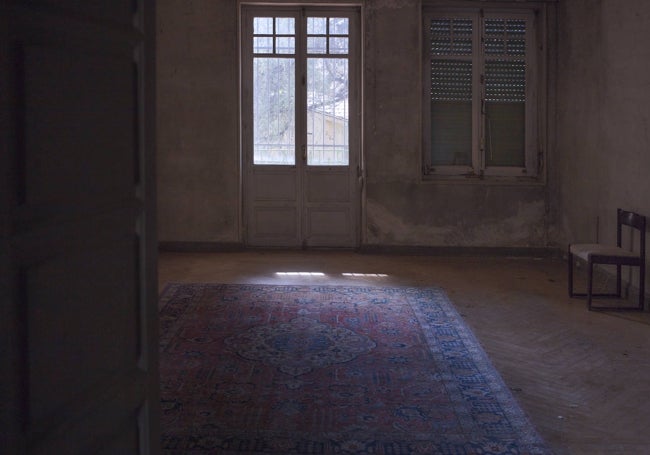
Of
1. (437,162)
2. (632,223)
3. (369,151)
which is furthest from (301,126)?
(632,223)

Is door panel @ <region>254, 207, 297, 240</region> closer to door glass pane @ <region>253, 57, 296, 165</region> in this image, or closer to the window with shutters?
door glass pane @ <region>253, 57, 296, 165</region>

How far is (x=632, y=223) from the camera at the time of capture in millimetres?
6465

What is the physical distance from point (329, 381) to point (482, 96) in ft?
18.9

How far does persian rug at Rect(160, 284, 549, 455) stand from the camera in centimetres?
349

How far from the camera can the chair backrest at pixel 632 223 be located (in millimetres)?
6242

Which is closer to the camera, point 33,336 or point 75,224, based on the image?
point 33,336

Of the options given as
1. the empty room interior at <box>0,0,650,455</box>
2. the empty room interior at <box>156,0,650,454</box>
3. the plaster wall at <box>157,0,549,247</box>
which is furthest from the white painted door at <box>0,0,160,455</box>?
the plaster wall at <box>157,0,549,247</box>

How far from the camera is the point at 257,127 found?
929 cm

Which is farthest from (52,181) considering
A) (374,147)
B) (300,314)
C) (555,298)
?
(374,147)

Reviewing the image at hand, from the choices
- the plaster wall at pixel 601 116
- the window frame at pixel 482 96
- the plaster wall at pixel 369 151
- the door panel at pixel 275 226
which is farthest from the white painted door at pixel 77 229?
the window frame at pixel 482 96

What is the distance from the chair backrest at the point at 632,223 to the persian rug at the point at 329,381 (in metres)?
1.74

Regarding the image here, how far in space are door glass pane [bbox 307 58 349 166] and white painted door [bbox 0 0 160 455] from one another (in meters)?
7.36

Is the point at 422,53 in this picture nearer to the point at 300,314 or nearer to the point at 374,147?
the point at 374,147

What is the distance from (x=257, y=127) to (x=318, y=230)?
1526 mm
